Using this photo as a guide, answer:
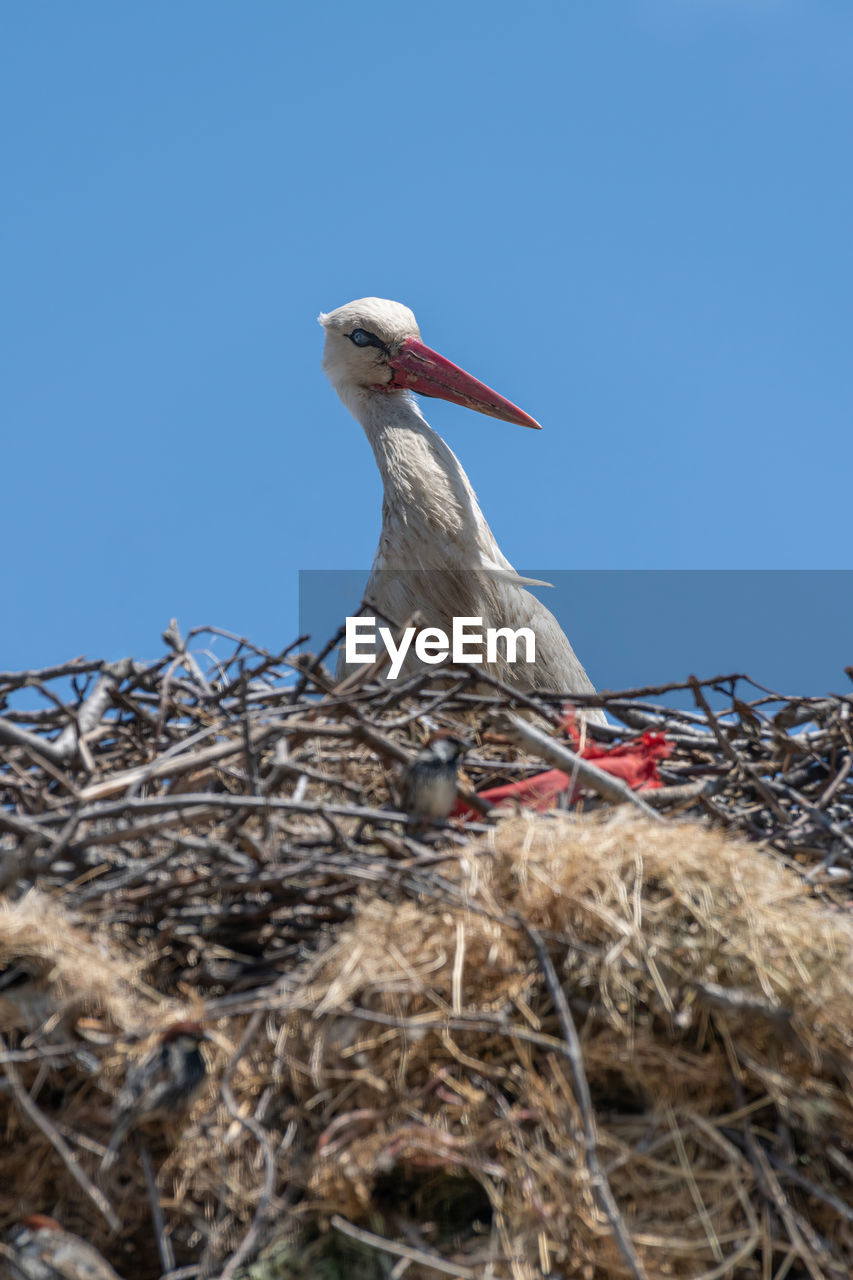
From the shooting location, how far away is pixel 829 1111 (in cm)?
195

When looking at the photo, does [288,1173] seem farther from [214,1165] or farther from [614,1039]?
[614,1039]

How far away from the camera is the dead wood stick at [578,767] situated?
2389 millimetres

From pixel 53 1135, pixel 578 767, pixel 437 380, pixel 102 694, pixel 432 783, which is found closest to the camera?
pixel 53 1135

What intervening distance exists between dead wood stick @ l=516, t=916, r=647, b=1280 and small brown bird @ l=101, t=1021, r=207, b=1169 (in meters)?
0.49

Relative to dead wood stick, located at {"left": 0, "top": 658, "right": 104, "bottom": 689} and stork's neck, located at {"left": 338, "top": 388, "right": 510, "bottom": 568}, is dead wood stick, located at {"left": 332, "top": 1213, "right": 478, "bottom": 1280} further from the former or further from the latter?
stork's neck, located at {"left": 338, "top": 388, "right": 510, "bottom": 568}

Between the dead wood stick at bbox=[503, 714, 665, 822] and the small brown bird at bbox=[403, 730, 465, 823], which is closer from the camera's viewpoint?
the small brown bird at bbox=[403, 730, 465, 823]

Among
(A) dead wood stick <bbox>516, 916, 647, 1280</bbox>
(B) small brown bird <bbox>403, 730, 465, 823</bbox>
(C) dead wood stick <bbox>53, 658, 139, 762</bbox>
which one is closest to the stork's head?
(C) dead wood stick <bbox>53, 658, 139, 762</bbox>

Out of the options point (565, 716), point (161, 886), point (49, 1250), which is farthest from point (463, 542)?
point (49, 1250)

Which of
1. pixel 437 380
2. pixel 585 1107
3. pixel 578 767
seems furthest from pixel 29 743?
pixel 437 380

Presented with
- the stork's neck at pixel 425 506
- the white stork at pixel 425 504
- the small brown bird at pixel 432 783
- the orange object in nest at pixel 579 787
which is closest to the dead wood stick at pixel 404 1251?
the small brown bird at pixel 432 783

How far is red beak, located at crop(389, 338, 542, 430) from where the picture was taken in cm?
521

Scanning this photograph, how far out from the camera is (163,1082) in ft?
6.12

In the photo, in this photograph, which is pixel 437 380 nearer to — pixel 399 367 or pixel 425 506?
pixel 399 367

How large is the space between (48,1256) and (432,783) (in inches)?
35.2
